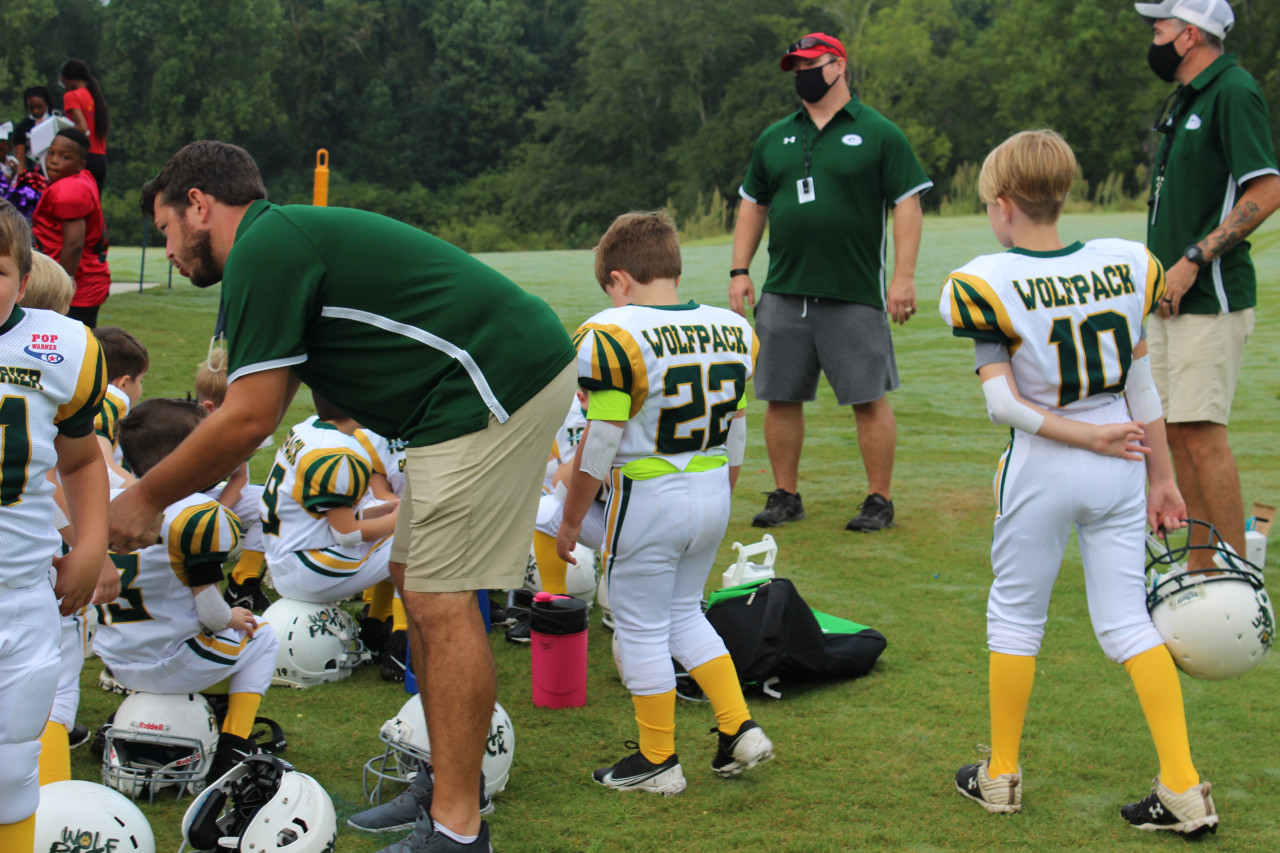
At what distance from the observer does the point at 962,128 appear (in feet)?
158

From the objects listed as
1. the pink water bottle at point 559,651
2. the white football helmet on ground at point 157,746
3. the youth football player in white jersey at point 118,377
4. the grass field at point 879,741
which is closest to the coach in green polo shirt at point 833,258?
the grass field at point 879,741

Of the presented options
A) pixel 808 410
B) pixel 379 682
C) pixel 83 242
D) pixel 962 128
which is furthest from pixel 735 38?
pixel 379 682

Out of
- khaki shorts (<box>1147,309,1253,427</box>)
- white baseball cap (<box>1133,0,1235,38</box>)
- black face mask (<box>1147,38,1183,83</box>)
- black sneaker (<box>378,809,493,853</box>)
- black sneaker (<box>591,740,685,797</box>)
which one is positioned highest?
white baseball cap (<box>1133,0,1235,38</box>)

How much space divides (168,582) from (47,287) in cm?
94

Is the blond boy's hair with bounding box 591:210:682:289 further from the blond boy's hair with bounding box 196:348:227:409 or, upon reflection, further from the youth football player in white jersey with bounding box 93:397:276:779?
the blond boy's hair with bounding box 196:348:227:409

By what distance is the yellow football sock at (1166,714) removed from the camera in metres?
3.00

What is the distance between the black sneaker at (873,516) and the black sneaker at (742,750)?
3099 mm

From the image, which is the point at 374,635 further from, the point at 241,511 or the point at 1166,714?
the point at 1166,714

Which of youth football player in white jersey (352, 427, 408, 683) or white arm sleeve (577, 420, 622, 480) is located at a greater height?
white arm sleeve (577, 420, 622, 480)

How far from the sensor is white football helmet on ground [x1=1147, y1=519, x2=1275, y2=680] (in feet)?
9.75

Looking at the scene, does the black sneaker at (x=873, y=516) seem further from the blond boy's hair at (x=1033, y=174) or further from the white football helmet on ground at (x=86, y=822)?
the white football helmet on ground at (x=86, y=822)

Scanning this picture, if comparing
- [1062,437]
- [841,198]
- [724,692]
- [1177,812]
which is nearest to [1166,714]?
[1177,812]

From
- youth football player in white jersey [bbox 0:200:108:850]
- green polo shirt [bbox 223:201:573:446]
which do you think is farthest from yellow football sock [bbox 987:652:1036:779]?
youth football player in white jersey [bbox 0:200:108:850]

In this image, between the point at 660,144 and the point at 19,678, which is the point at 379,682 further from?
the point at 660,144
